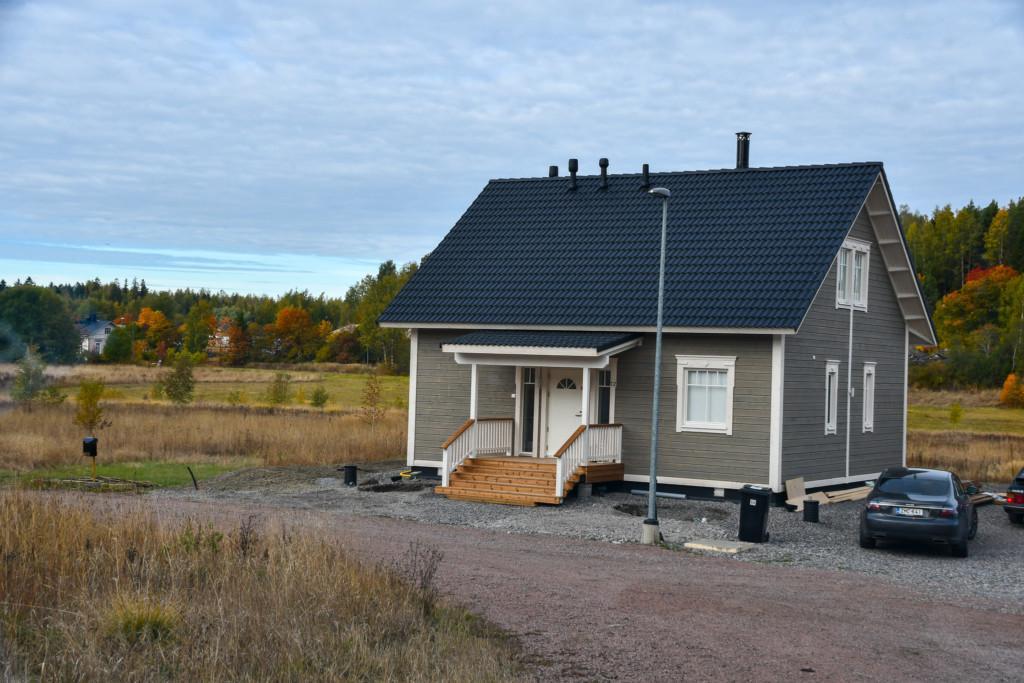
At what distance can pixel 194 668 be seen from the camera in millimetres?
8711

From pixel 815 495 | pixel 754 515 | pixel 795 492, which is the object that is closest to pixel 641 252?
pixel 795 492

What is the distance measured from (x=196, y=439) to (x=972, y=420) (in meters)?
44.3

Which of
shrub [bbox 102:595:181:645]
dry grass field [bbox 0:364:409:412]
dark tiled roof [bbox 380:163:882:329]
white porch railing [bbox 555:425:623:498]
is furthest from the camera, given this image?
dry grass field [bbox 0:364:409:412]

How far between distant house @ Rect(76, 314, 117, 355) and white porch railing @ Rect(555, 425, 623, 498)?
30.5 feet

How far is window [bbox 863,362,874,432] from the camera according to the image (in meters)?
28.2

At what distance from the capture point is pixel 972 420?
61188mm

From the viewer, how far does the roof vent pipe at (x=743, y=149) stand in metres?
28.9

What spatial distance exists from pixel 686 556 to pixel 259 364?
90353 millimetres

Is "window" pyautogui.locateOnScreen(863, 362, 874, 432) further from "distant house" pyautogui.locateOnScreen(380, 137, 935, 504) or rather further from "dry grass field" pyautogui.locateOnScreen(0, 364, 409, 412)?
"dry grass field" pyautogui.locateOnScreen(0, 364, 409, 412)

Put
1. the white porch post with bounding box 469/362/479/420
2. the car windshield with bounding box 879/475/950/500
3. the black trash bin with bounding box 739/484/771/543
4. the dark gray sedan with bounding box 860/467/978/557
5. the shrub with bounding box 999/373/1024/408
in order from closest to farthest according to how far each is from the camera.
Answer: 1. the dark gray sedan with bounding box 860/467/978/557
2. the car windshield with bounding box 879/475/950/500
3. the black trash bin with bounding box 739/484/771/543
4. the white porch post with bounding box 469/362/479/420
5. the shrub with bounding box 999/373/1024/408

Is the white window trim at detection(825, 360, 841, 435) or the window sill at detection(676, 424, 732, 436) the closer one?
the window sill at detection(676, 424, 732, 436)

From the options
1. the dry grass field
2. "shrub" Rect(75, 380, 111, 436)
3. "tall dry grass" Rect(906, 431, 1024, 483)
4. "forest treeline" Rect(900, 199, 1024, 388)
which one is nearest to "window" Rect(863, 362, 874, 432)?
"tall dry grass" Rect(906, 431, 1024, 483)

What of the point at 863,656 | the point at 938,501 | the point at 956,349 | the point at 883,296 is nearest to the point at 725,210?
the point at 883,296

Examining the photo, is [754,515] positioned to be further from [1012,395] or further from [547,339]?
[1012,395]
